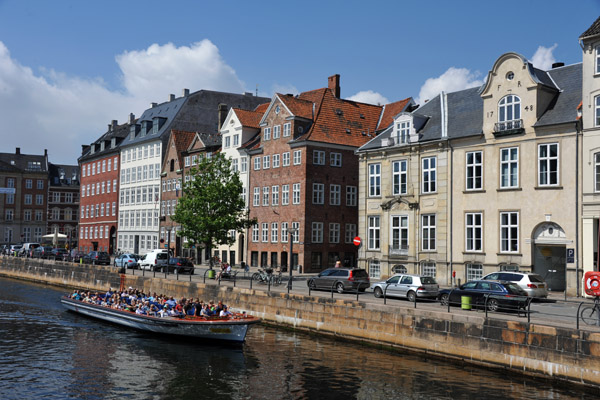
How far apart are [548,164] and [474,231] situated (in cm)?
639

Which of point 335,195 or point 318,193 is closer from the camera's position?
A: point 318,193

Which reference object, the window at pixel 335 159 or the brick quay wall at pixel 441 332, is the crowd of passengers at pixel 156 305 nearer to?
the brick quay wall at pixel 441 332

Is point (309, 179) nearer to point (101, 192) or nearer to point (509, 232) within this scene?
point (509, 232)

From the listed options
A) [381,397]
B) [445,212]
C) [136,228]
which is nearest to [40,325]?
[381,397]

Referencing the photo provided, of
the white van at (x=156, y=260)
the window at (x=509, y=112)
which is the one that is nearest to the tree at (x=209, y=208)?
the white van at (x=156, y=260)

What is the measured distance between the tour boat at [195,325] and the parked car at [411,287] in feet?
25.2

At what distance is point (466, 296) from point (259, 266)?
3381 cm

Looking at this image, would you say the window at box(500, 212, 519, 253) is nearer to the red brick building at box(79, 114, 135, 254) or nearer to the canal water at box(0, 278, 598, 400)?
the canal water at box(0, 278, 598, 400)

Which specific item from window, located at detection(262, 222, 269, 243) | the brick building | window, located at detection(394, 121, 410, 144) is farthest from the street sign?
the brick building

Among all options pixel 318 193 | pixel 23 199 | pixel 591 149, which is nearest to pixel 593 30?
pixel 591 149

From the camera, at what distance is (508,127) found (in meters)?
39.0

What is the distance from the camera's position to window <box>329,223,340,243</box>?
187 feet

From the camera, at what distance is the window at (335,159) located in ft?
188

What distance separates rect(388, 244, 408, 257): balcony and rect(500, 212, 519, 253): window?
305 inches
